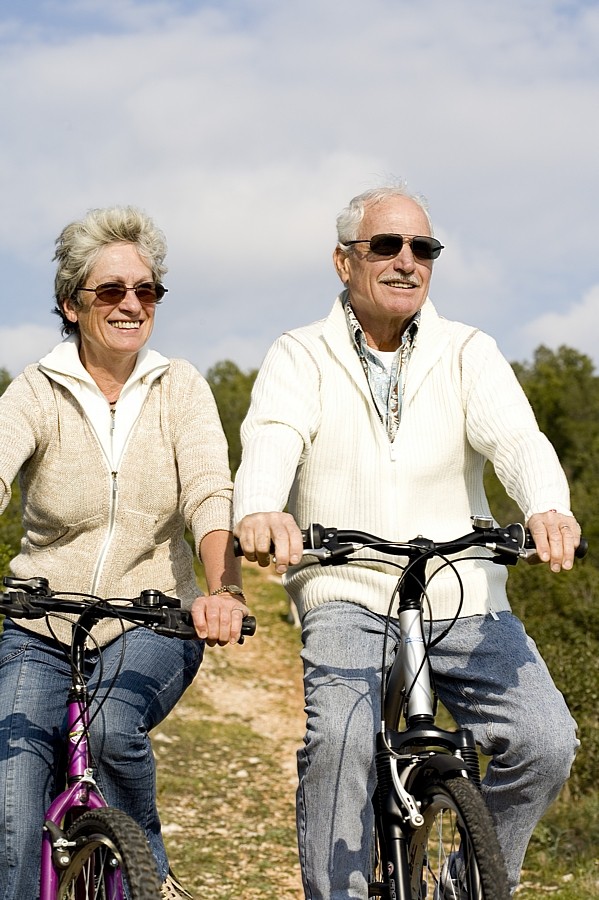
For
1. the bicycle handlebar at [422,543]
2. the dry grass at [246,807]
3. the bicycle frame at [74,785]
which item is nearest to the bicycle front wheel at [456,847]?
the bicycle handlebar at [422,543]

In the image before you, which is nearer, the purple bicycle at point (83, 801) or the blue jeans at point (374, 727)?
the purple bicycle at point (83, 801)

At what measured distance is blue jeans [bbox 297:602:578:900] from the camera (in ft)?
12.6

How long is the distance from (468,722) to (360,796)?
490mm

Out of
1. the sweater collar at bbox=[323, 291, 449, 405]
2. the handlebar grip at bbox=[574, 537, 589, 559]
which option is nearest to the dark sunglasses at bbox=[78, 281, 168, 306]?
the sweater collar at bbox=[323, 291, 449, 405]

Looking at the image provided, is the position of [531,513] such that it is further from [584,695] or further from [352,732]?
[584,695]

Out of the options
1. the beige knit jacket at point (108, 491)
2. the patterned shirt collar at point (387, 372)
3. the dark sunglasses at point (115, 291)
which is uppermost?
the dark sunglasses at point (115, 291)

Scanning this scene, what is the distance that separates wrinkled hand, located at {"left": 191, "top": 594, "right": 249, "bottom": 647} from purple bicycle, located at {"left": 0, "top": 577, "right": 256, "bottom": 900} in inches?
1.3

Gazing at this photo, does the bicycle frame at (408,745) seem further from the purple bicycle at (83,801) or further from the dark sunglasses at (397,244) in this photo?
the dark sunglasses at (397,244)

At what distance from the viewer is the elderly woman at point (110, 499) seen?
3.95m

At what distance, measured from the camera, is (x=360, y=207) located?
451cm

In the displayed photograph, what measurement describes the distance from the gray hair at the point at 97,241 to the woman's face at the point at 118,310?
A: 0.03 meters

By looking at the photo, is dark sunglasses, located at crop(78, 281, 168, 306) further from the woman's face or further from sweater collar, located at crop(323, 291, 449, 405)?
sweater collar, located at crop(323, 291, 449, 405)

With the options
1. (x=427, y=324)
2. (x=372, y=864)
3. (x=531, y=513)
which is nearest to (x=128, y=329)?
(x=427, y=324)

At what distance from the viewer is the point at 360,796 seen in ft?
12.7
